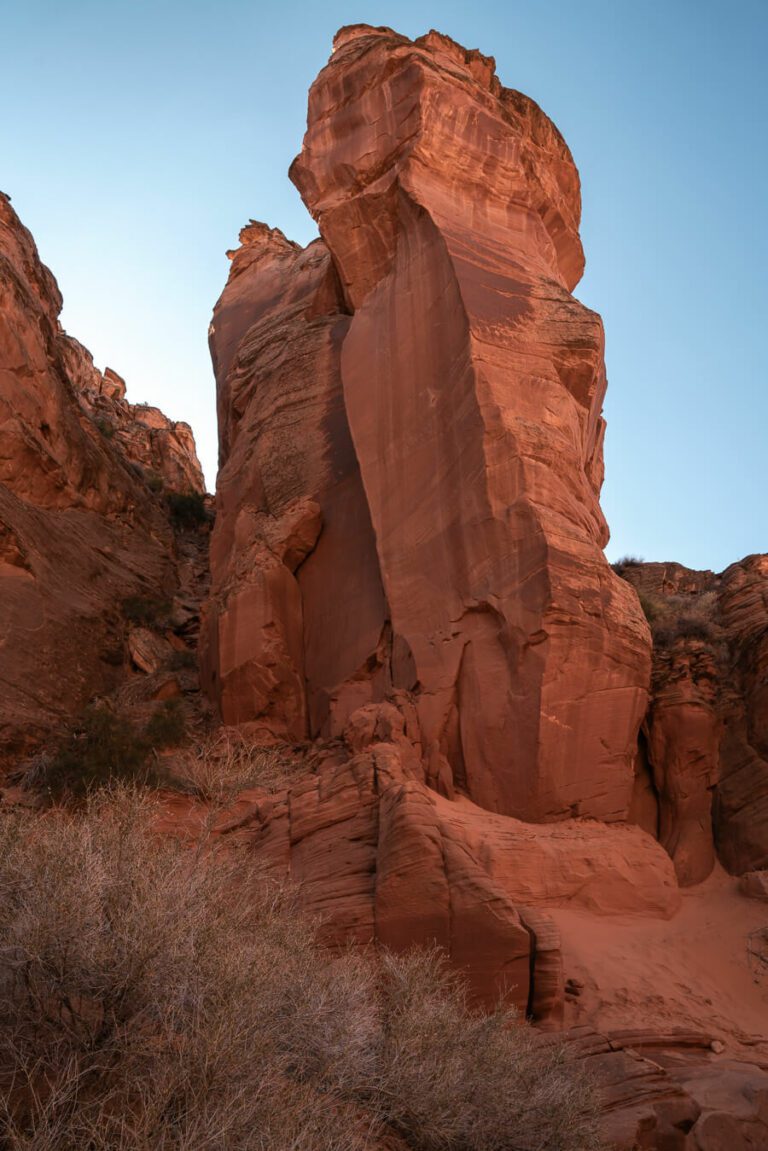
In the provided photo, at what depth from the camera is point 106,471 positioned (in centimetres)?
2684

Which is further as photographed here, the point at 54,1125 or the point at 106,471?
the point at 106,471

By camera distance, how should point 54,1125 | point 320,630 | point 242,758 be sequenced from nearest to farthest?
point 54,1125 → point 242,758 → point 320,630

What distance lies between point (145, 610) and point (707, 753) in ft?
45.9

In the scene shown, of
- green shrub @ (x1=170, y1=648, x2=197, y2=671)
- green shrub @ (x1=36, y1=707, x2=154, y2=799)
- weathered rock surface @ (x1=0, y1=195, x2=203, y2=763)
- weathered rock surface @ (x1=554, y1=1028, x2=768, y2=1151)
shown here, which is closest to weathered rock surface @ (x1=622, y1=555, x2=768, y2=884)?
weathered rock surface @ (x1=554, y1=1028, x2=768, y2=1151)

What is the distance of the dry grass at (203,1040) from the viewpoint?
5211mm

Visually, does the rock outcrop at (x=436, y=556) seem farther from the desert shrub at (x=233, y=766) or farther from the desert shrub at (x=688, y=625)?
the desert shrub at (x=688, y=625)

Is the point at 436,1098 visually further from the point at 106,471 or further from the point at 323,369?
the point at 106,471

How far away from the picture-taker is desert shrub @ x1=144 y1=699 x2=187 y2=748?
18.0 m

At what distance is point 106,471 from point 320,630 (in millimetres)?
10278

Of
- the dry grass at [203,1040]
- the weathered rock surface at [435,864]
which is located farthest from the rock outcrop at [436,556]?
the dry grass at [203,1040]

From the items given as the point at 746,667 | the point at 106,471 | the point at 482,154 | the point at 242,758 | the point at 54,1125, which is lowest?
the point at 54,1125

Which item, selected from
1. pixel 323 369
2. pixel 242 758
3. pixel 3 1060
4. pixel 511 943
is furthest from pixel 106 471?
pixel 3 1060

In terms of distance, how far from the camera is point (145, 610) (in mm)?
23969

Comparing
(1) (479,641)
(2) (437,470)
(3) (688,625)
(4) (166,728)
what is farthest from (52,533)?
(3) (688,625)
